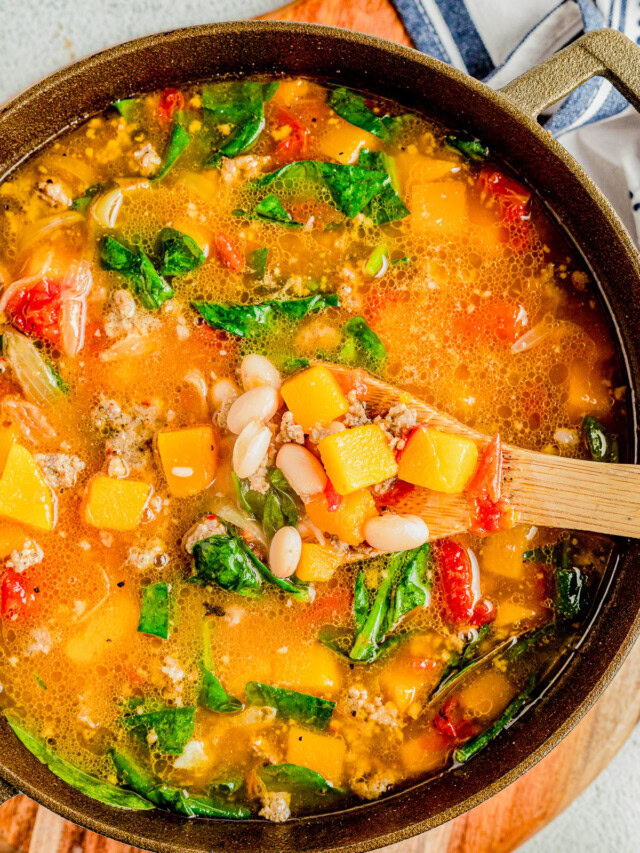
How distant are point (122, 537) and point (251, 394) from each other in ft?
2.59

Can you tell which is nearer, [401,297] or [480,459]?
[480,459]

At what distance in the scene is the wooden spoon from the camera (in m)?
3.10

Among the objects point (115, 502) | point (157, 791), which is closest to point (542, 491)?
point (115, 502)

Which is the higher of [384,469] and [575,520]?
[384,469]

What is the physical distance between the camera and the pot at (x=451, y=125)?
3.04m

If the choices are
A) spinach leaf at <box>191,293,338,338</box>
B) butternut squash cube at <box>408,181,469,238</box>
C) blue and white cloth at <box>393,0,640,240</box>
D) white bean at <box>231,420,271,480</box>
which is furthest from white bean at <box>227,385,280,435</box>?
blue and white cloth at <box>393,0,640,240</box>

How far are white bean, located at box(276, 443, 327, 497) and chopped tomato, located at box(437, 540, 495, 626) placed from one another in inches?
25.1

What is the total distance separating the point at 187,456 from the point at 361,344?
81 centimetres

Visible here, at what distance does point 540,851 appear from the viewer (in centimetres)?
429

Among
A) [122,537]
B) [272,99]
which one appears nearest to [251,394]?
[122,537]

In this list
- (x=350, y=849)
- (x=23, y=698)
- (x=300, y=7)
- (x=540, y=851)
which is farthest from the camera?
(x=540, y=851)

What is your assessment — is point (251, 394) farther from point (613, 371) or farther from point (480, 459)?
point (613, 371)

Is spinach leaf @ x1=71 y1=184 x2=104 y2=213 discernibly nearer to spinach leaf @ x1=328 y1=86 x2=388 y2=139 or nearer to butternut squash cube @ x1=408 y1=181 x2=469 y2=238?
spinach leaf @ x1=328 y1=86 x2=388 y2=139

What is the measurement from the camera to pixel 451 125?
11.5 ft
